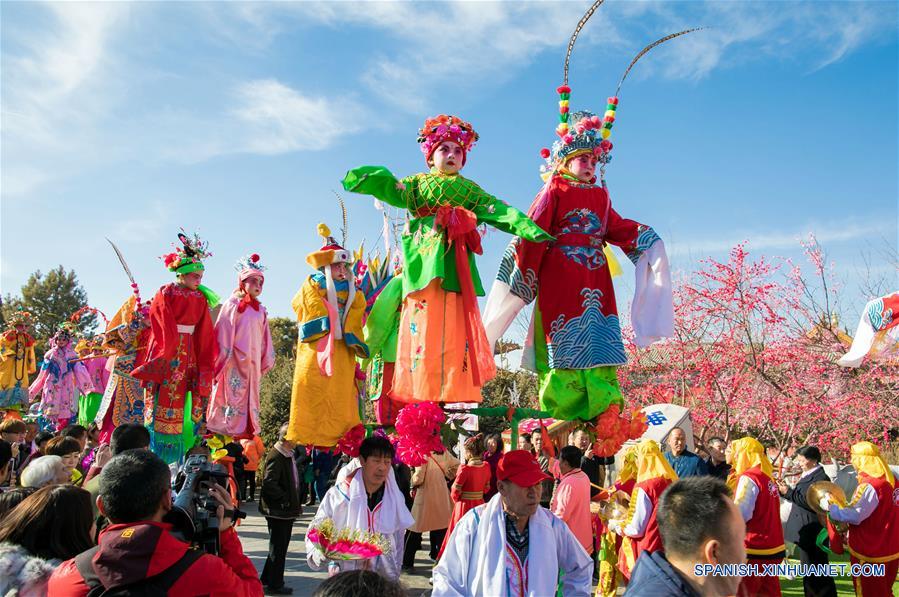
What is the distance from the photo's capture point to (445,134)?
4668mm

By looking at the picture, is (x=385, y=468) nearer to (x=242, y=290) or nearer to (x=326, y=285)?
(x=326, y=285)

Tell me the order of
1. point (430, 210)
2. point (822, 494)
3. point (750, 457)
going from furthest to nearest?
point (822, 494), point (750, 457), point (430, 210)

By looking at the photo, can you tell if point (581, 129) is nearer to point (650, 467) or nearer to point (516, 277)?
point (516, 277)

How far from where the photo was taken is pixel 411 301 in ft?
14.8

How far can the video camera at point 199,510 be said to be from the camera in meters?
2.46

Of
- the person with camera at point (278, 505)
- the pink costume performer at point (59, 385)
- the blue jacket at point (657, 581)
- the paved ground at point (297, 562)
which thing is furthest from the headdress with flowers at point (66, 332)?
the blue jacket at point (657, 581)

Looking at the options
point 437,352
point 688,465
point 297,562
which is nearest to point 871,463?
point 688,465

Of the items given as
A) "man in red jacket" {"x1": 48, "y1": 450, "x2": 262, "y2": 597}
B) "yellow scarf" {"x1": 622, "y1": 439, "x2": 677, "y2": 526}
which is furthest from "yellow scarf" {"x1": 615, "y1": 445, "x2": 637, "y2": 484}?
"man in red jacket" {"x1": 48, "y1": 450, "x2": 262, "y2": 597}

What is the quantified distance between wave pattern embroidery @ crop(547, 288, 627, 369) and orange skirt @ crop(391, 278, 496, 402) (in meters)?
0.56

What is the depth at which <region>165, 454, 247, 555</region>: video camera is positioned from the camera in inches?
96.7

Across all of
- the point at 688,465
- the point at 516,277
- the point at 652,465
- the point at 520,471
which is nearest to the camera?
the point at 520,471

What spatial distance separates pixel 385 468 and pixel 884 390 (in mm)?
11911

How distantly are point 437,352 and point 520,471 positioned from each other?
1.03 metres

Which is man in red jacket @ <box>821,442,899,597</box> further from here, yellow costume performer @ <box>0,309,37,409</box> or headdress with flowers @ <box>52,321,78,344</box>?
yellow costume performer @ <box>0,309,37,409</box>
